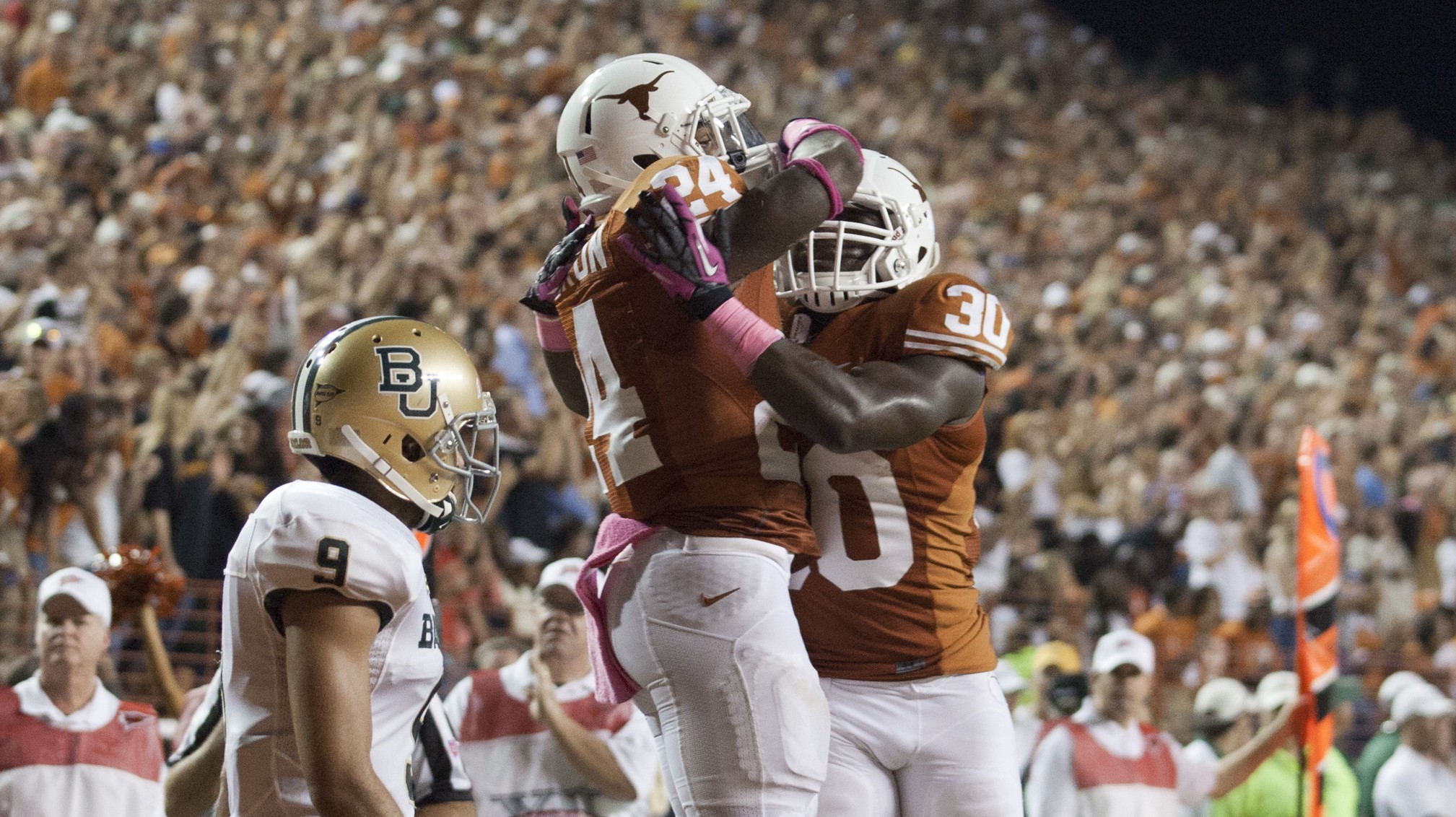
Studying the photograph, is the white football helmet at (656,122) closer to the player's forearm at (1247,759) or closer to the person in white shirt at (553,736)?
the person in white shirt at (553,736)

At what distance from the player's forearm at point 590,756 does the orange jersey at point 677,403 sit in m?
2.55

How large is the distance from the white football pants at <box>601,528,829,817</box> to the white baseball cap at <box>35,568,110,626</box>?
8.38 feet

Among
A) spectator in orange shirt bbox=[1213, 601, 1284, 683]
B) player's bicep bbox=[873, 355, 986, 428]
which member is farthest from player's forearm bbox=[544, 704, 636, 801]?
spectator in orange shirt bbox=[1213, 601, 1284, 683]

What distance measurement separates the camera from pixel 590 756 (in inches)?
222

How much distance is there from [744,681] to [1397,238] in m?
17.7

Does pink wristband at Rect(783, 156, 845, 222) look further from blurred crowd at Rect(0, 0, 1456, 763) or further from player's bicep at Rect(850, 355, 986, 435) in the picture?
blurred crowd at Rect(0, 0, 1456, 763)

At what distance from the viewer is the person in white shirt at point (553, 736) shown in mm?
5672

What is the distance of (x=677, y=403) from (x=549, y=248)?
867cm

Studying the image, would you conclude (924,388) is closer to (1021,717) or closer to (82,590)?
(82,590)

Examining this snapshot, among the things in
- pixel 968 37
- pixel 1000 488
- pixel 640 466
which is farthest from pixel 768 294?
pixel 968 37

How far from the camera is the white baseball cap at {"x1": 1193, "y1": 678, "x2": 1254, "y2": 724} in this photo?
7355 mm

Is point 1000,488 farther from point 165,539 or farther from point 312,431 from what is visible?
point 312,431

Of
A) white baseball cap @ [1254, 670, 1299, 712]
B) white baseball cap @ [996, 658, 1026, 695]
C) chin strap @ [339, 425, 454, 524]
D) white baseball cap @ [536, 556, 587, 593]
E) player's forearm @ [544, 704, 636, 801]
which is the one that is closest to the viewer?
chin strap @ [339, 425, 454, 524]

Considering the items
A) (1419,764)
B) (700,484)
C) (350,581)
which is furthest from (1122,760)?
(350,581)
